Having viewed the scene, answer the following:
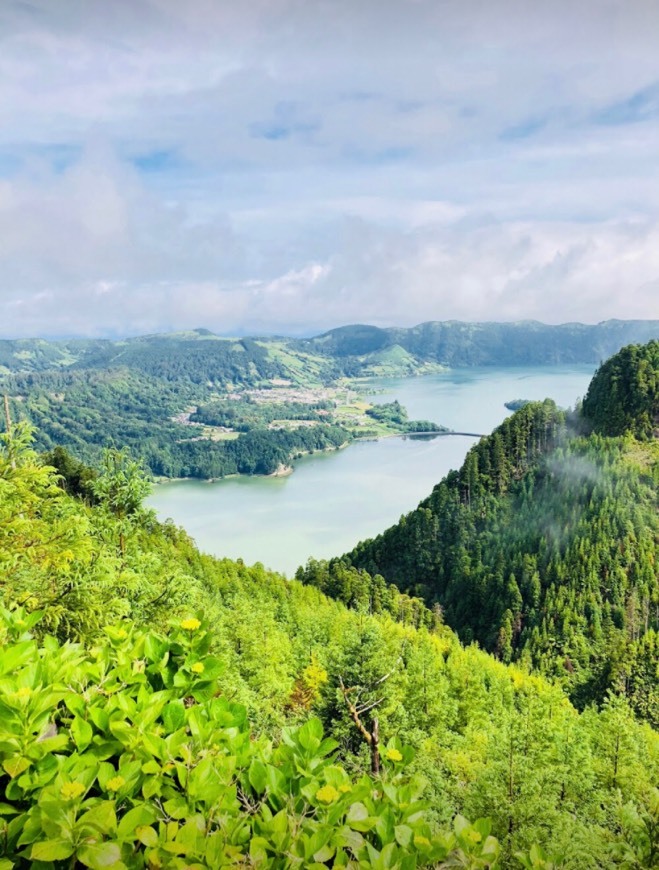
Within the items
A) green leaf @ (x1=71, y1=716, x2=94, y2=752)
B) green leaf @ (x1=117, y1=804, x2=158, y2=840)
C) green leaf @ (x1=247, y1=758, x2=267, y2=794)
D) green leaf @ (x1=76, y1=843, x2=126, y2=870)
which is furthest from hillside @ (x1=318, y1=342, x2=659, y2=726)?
green leaf @ (x1=76, y1=843, x2=126, y2=870)

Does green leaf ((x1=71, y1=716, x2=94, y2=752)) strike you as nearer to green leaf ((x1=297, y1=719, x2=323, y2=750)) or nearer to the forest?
the forest

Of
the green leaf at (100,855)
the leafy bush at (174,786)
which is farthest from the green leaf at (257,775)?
the green leaf at (100,855)

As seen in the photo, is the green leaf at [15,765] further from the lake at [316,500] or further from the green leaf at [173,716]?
the lake at [316,500]

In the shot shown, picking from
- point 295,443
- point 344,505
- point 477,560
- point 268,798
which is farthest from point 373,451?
point 268,798

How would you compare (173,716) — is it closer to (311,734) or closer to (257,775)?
(257,775)

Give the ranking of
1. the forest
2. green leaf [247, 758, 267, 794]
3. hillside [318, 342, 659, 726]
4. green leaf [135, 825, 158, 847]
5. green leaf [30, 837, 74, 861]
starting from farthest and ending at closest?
hillside [318, 342, 659, 726], green leaf [247, 758, 267, 794], the forest, green leaf [135, 825, 158, 847], green leaf [30, 837, 74, 861]

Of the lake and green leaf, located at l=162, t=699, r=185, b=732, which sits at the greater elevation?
green leaf, located at l=162, t=699, r=185, b=732
